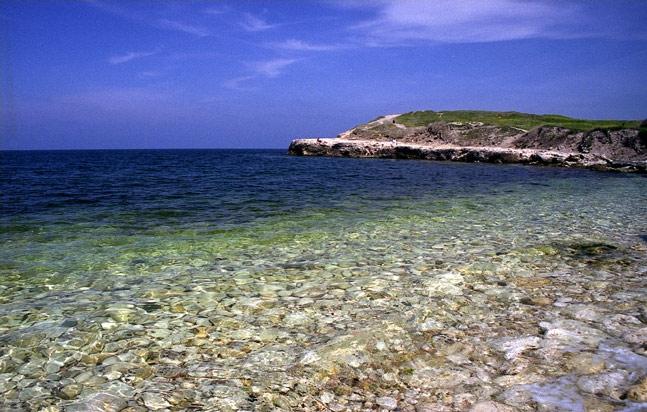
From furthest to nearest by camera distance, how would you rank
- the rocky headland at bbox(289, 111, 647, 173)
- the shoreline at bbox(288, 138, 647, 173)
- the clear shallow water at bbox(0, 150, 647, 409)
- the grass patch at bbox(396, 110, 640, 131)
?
the grass patch at bbox(396, 110, 640, 131) < the rocky headland at bbox(289, 111, 647, 173) < the shoreline at bbox(288, 138, 647, 173) < the clear shallow water at bbox(0, 150, 647, 409)

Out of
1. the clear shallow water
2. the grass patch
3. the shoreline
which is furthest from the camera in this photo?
the grass patch

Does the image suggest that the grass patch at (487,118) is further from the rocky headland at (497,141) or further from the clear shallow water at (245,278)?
the clear shallow water at (245,278)

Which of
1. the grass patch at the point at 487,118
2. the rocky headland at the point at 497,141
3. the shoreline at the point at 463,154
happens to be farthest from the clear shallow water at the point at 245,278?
the grass patch at the point at 487,118

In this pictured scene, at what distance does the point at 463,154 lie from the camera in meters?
59.0

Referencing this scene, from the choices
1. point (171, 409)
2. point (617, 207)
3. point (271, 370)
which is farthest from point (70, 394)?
point (617, 207)

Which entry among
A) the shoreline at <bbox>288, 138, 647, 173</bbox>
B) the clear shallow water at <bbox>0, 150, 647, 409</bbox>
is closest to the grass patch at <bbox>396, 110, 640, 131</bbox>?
the shoreline at <bbox>288, 138, 647, 173</bbox>

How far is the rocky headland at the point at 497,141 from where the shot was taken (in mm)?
48781

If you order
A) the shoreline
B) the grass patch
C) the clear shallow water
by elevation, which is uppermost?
the grass patch

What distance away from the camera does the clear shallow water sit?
506cm

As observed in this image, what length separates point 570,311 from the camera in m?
6.62

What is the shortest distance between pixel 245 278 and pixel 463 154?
182 feet

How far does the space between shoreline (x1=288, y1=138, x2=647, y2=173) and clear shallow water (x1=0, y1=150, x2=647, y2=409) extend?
31882 mm

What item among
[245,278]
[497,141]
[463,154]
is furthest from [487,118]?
[245,278]

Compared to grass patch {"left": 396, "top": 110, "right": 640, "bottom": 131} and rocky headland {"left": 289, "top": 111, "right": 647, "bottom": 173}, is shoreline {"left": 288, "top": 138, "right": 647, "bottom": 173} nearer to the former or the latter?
rocky headland {"left": 289, "top": 111, "right": 647, "bottom": 173}
